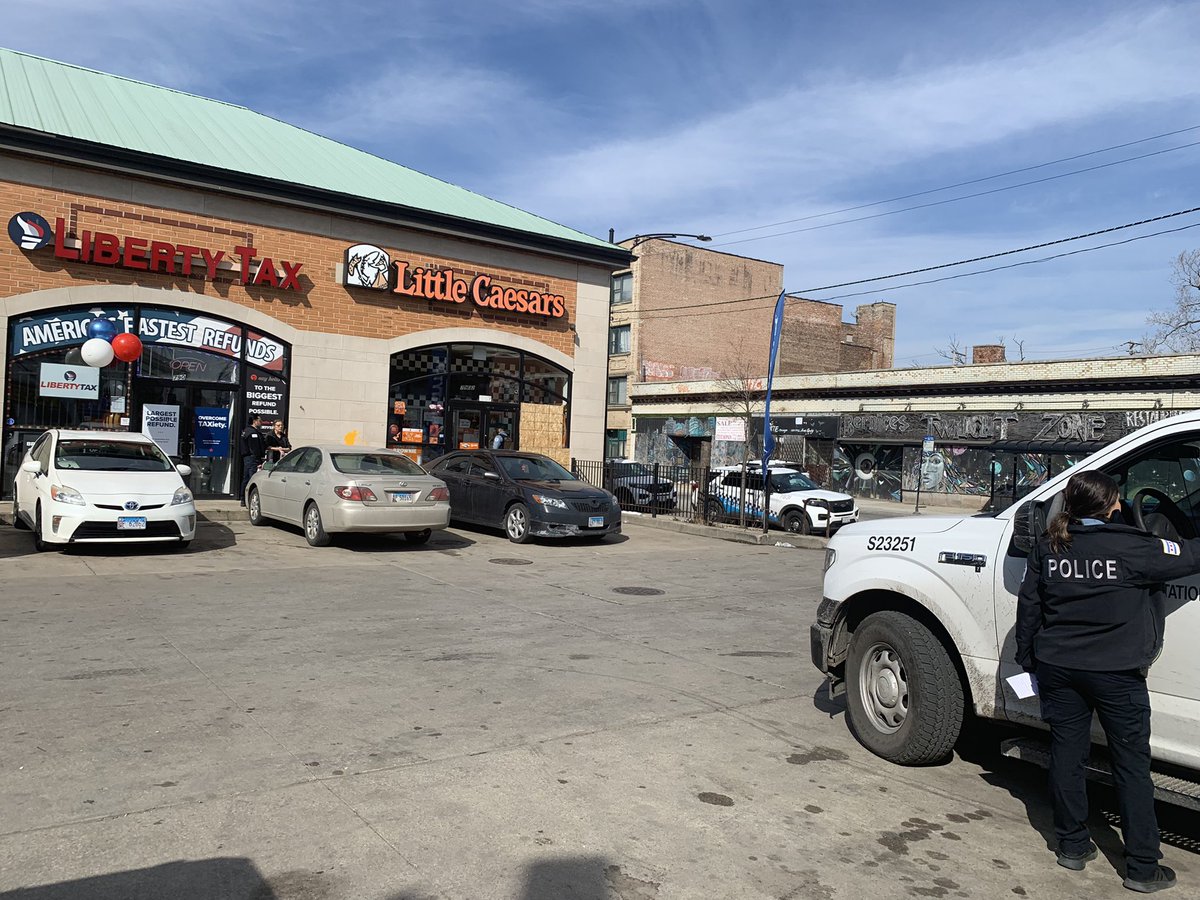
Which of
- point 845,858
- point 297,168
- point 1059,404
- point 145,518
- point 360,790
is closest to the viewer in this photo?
point 845,858

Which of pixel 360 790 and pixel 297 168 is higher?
pixel 297 168

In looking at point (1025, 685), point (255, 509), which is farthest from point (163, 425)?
point (1025, 685)

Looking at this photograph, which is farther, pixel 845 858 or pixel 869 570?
pixel 869 570

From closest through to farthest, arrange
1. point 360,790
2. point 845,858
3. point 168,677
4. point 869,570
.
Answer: point 845,858, point 360,790, point 869,570, point 168,677

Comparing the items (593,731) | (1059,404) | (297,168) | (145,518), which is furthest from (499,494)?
(1059,404)

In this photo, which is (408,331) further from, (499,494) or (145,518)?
(145,518)

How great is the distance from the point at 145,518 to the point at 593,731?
8.43 meters

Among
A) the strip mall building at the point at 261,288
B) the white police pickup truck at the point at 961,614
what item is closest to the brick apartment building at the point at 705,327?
the strip mall building at the point at 261,288

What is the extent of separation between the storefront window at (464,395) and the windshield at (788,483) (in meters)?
5.33

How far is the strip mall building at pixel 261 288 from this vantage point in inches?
640

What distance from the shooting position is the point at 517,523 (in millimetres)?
15625

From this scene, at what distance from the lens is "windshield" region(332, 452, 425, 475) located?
13617mm

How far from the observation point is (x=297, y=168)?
19.4 m

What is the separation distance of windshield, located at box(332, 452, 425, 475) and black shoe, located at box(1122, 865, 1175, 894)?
11300mm
